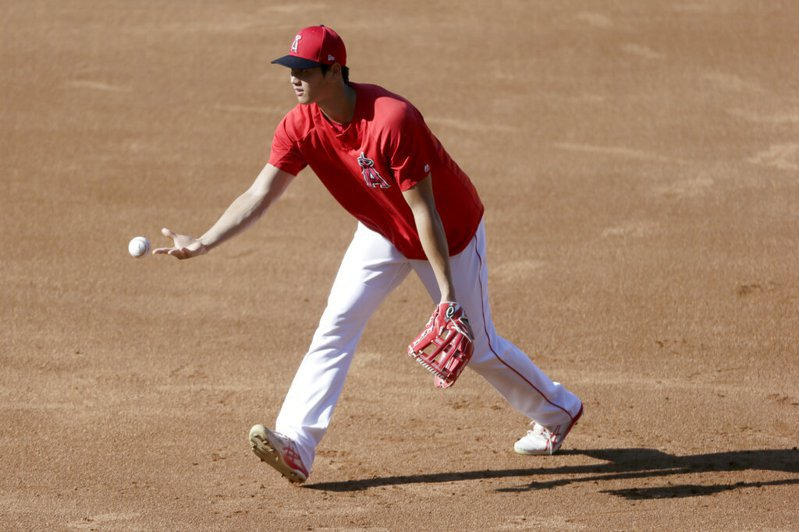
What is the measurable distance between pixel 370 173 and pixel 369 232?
452 mm

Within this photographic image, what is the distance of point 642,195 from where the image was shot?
906cm

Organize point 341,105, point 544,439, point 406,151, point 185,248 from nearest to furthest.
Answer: point 406,151 → point 341,105 → point 185,248 → point 544,439

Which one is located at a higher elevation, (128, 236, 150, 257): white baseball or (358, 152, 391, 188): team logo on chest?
(358, 152, 391, 188): team logo on chest

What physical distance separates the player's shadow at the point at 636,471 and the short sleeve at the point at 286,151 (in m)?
1.41

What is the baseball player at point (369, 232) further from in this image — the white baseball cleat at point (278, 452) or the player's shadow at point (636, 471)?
the player's shadow at point (636, 471)

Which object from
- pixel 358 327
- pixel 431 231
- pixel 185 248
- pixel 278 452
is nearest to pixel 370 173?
pixel 431 231

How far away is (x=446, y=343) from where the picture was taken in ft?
15.5

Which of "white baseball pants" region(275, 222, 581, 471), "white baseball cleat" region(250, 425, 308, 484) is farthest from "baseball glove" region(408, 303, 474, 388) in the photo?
"white baseball cleat" region(250, 425, 308, 484)

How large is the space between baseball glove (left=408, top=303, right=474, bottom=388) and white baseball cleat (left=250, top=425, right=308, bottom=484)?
652 mm

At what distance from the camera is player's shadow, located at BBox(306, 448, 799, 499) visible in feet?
16.8

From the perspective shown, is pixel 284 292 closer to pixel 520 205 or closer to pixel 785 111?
pixel 520 205

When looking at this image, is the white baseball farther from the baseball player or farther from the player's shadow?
the player's shadow

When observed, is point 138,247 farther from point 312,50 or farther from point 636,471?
point 636,471

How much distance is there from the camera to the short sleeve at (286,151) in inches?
195
